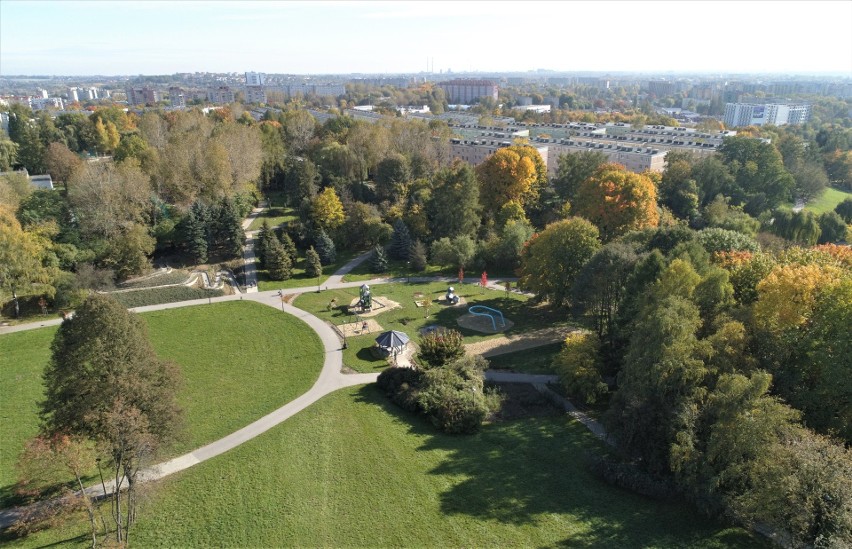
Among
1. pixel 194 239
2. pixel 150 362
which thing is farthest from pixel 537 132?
pixel 150 362

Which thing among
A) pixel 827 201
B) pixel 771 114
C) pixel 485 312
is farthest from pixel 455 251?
pixel 771 114

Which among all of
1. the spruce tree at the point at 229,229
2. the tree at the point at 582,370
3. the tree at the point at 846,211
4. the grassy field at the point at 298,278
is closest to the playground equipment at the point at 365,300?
the grassy field at the point at 298,278

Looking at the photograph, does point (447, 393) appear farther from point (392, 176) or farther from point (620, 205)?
point (392, 176)

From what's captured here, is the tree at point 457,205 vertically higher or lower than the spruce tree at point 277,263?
higher

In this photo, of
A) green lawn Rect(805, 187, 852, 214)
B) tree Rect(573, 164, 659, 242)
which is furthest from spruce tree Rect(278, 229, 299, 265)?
green lawn Rect(805, 187, 852, 214)

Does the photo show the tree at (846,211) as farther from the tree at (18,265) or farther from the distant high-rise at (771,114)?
the distant high-rise at (771,114)

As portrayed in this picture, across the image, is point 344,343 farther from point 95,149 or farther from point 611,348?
point 95,149

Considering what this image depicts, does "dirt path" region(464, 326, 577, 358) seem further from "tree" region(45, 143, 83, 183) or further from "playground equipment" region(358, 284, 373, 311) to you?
"tree" region(45, 143, 83, 183)
